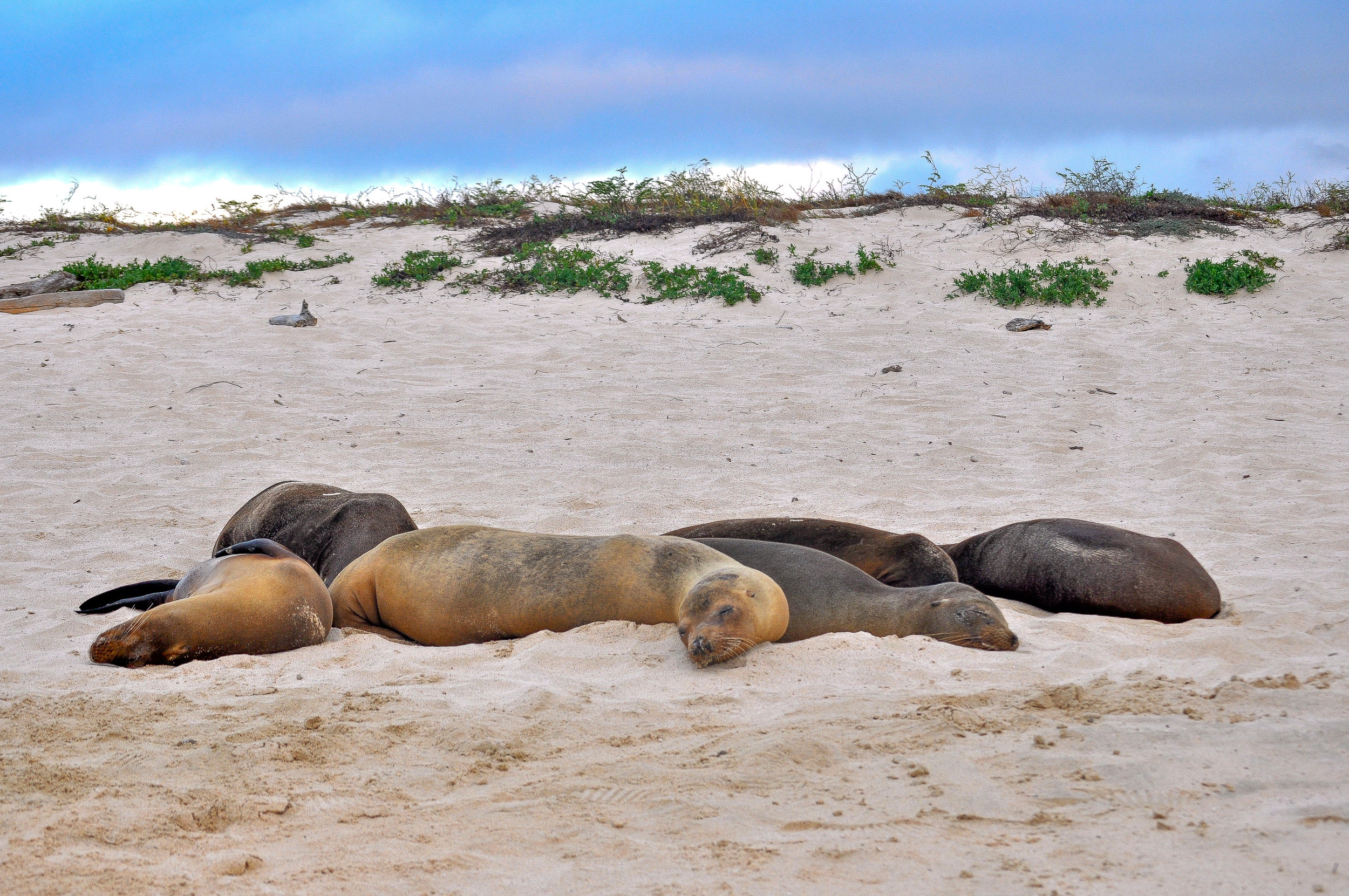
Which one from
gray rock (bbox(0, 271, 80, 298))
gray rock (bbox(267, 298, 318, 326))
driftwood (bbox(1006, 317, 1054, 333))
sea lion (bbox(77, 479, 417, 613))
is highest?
gray rock (bbox(0, 271, 80, 298))

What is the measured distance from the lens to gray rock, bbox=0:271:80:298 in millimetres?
14016

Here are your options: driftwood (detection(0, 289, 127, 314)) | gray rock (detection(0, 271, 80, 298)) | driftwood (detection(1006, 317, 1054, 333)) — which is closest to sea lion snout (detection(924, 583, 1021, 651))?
driftwood (detection(1006, 317, 1054, 333))

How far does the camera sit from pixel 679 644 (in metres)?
4.41

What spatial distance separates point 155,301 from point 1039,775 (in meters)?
14.1

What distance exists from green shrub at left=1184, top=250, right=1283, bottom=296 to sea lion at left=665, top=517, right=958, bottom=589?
908 centimetres

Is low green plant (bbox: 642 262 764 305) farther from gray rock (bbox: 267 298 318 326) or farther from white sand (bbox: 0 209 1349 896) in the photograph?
gray rock (bbox: 267 298 318 326)

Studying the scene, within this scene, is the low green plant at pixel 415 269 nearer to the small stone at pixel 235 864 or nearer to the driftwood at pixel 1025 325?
the driftwood at pixel 1025 325

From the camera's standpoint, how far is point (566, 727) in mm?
3531

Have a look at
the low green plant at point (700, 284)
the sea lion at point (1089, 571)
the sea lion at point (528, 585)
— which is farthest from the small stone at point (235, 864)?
the low green plant at point (700, 284)

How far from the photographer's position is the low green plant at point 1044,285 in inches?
509

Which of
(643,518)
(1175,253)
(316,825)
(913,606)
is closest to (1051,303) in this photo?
(1175,253)

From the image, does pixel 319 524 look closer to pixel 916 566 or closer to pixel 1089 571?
pixel 916 566

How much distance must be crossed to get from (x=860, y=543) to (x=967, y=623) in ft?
4.39

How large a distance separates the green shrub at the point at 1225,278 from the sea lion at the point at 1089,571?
862cm
